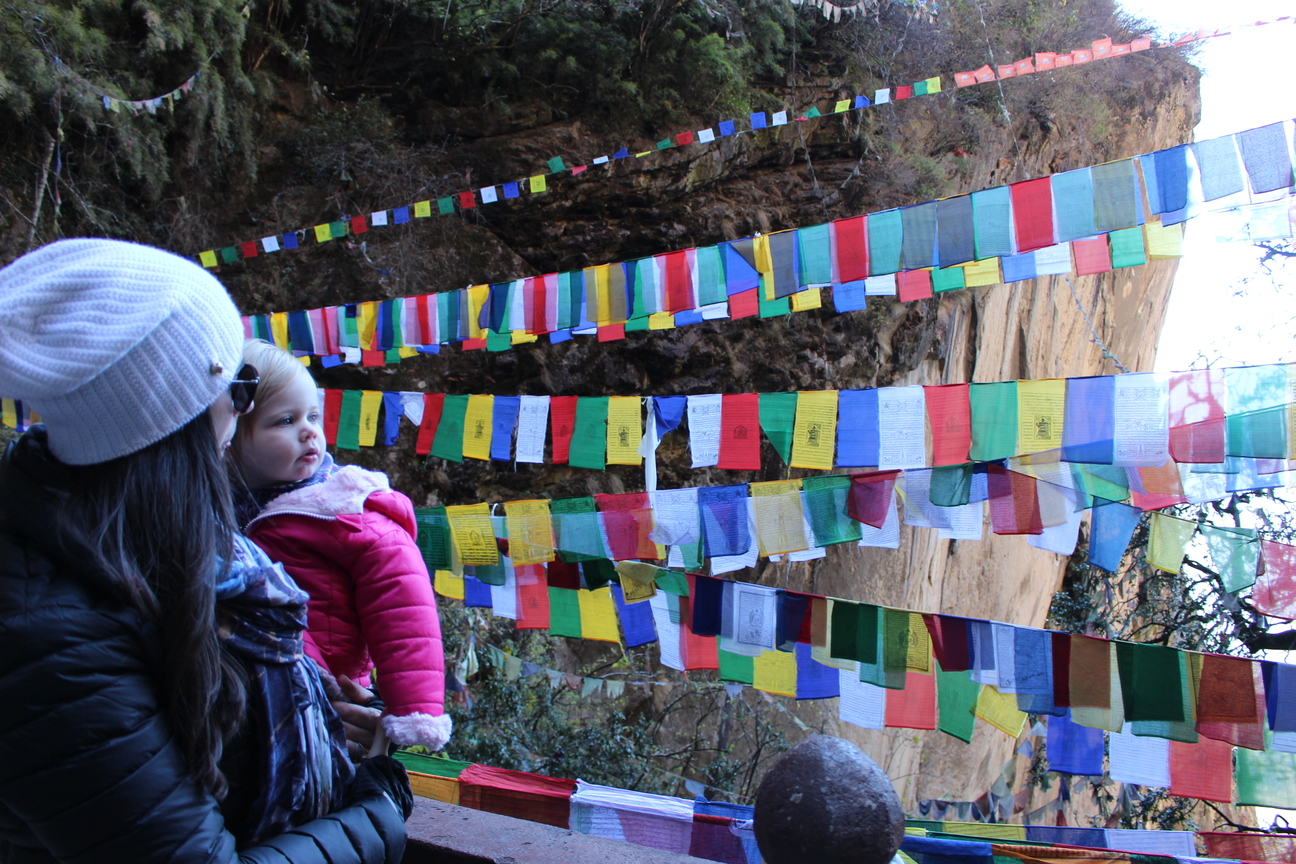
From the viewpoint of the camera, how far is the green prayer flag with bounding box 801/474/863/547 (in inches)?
167

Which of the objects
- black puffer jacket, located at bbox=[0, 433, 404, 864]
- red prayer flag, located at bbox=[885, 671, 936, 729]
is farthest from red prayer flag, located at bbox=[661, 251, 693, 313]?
black puffer jacket, located at bbox=[0, 433, 404, 864]

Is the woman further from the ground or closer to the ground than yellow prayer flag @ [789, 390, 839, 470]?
closer to the ground

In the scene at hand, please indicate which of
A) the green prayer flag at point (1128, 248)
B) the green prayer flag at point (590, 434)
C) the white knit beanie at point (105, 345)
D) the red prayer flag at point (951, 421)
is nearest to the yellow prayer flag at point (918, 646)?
the red prayer flag at point (951, 421)

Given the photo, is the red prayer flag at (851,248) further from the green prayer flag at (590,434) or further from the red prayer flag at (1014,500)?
the green prayer flag at (590,434)

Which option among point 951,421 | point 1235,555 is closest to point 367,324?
point 951,421

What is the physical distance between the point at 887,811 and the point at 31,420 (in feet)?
28.3

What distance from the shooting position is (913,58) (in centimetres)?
1030

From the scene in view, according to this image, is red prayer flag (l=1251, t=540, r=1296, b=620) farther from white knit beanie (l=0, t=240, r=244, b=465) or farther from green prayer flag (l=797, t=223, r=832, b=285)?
white knit beanie (l=0, t=240, r=244, b=465)

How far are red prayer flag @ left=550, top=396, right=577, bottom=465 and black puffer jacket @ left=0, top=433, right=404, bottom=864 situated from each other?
4305 mm

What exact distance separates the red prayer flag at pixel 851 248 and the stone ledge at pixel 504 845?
3797mm

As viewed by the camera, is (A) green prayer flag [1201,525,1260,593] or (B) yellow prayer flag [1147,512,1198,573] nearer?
(A) green prayer flag [1201,525,1260,593]

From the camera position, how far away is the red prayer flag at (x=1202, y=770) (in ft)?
12.0

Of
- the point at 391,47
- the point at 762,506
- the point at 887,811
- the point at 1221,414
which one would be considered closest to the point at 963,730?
the point at 762,506

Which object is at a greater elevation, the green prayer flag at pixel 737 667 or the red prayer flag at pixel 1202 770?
the green prayer flag at pixel 737 667
